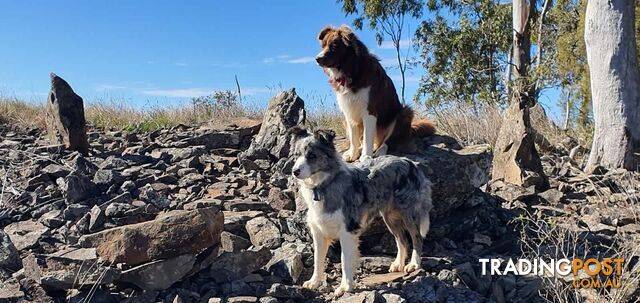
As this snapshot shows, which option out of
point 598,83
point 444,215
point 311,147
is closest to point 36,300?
point 311,147

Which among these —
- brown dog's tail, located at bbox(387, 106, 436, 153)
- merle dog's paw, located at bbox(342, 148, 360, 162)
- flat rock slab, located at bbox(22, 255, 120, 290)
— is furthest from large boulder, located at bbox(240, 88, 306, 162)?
flat rock slab, located at bbox(22, 255, 120, 290)

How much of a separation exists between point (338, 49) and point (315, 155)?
187cm

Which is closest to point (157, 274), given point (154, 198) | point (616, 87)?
point (154, 198)

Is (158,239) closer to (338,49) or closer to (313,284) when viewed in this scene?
(313,284)

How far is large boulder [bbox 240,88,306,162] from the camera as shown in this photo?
8.74 metres

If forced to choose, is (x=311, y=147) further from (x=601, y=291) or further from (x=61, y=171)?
(x=61, y=171)

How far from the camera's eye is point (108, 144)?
1075cm

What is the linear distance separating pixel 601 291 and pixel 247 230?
11.6 ft

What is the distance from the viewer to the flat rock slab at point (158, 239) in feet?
16.5

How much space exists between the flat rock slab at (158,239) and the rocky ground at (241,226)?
0.01m

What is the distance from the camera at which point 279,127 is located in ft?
29.6

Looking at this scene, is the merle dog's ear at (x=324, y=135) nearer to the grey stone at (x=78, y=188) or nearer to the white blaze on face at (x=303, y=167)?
the white blaze on face at (x=303, y=167)

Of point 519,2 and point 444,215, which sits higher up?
point 519,2

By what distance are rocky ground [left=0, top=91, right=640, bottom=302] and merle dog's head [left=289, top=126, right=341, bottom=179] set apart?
986 mm
